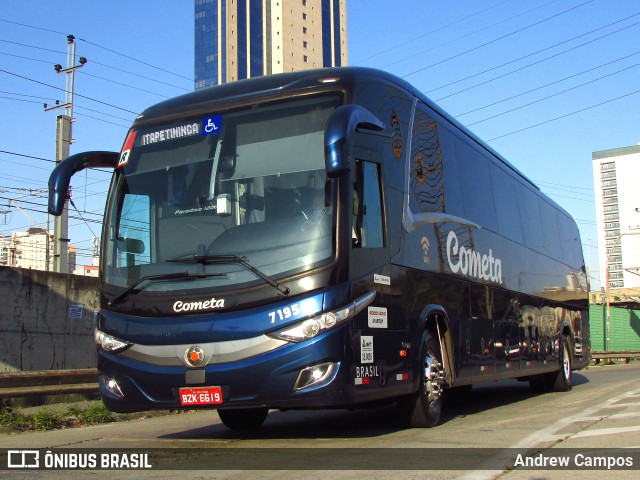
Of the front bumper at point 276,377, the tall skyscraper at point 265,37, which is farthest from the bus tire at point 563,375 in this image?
the tall skyscraper at point 265,37

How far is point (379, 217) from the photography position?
7840 mm

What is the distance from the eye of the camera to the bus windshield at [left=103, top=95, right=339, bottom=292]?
7.11 metres

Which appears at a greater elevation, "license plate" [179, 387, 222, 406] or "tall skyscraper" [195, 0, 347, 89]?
"tall skyscraper" [195, 0, 347, 89]

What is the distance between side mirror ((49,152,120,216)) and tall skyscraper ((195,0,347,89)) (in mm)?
128820

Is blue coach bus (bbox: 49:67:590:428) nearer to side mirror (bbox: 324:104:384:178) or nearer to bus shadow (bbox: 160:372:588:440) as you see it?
side mirror (bbox: 324:104:384:178)

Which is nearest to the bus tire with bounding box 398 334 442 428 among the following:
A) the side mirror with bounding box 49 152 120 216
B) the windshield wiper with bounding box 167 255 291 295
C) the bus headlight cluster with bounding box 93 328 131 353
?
the windshield wiper with bounding box 167 255 291 295

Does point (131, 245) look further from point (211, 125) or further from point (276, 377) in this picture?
point (276, 377)

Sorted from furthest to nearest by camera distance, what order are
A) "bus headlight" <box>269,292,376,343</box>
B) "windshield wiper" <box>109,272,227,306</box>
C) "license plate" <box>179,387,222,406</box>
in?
"windshield wiper" <box>109,272,227,306</box>, "license plate" <box>179,387,222,406</box>, "bus headlight" <box>269,292,376,343</box>

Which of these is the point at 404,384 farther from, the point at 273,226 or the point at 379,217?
the point at 273,226

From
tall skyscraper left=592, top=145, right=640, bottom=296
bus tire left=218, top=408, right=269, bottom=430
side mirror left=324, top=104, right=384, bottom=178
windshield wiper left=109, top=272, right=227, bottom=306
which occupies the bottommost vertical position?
bus tire left=218, top=408, right=269, bottom=430

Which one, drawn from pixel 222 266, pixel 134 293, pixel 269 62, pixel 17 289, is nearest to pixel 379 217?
pixel 222 266

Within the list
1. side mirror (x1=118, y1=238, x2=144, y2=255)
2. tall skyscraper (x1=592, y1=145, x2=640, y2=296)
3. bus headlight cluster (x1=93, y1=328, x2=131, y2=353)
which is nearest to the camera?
bus headlight cluster (x1=93, y1=328, x2=131, y2=353)

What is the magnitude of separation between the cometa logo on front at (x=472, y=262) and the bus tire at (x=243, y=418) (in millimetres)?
2919

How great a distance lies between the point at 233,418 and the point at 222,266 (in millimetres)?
2801
